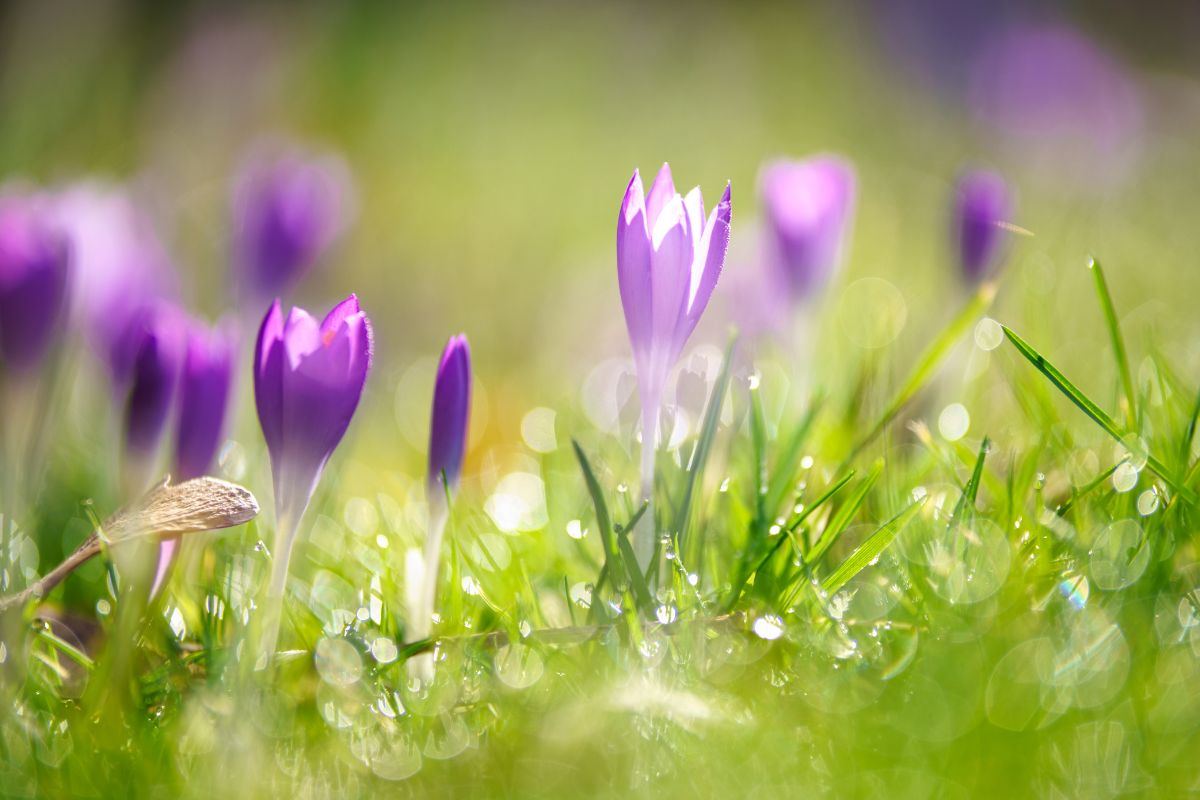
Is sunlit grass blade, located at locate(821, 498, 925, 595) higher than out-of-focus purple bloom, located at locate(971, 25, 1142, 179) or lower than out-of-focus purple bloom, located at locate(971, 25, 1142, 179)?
higher

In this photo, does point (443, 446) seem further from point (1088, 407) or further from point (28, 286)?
point (1088, 407)

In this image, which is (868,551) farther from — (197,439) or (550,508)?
(197,439)

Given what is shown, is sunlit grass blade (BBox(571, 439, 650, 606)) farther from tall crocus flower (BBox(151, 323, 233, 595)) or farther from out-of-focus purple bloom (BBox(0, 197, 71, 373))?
out-of-focus purple bloom (BBox(0, 197, 71, 373))

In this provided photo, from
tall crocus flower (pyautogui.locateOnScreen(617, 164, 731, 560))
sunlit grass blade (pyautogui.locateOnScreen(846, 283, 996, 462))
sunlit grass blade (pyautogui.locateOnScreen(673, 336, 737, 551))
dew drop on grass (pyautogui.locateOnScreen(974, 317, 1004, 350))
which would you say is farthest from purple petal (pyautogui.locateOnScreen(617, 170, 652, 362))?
dew drop on grass (pyautogui.locateOnScreen(974, 317, 1004, 350))

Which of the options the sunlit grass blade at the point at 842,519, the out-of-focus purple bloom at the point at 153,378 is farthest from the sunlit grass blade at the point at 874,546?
the out-of-focus purple bloom at the point at 153,378

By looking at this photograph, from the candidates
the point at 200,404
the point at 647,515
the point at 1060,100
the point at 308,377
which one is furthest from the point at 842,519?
the point at 1060,100

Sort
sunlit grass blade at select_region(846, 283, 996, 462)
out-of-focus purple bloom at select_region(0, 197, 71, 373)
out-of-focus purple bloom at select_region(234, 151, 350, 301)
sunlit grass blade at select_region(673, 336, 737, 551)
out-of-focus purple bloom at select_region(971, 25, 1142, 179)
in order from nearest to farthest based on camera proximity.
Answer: sunlit grass blade at select_region(673, 336, 737, 551)
out-of-focus purple bloom at select_region(0, 197, 71, 373)
sunlit grass blade at select_region(846, 283, 996, 462)
out-of-focus purple bloom at select_region(234, 151, 350, 301)
out-of-focus purple bloom at select_region(971, 25, 1142, 179)
